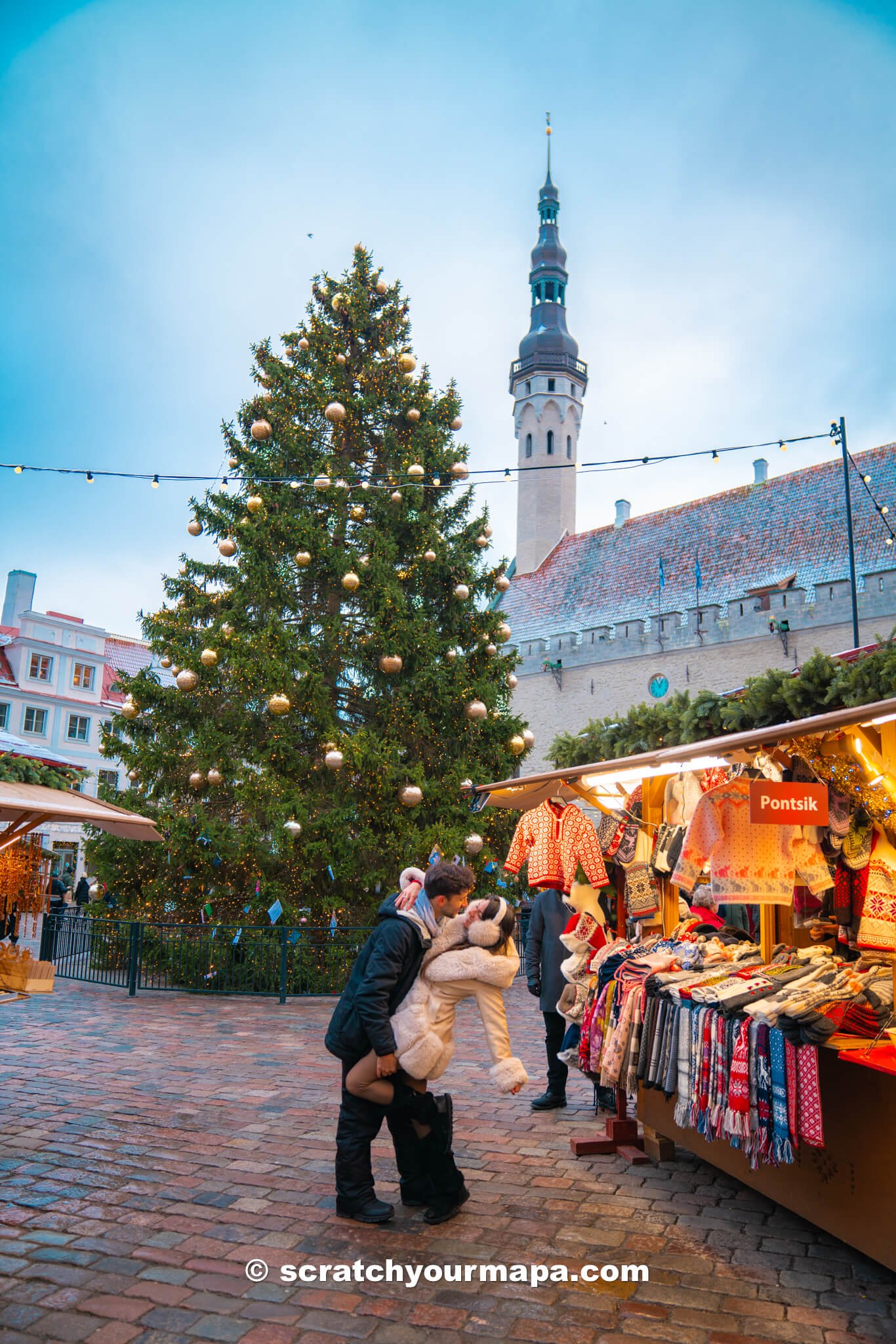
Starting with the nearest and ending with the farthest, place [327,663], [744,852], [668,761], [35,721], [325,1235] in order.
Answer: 1. [325,1235]
2. [668,761]
3. [744,852]
4. [327,663]
5. [35,721]

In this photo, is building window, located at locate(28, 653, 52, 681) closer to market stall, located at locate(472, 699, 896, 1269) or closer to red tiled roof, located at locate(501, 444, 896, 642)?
red tiled roof, located at locate(501, 444, 896, 642)

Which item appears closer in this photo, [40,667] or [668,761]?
[668,761]

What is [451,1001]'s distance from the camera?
15.2ft

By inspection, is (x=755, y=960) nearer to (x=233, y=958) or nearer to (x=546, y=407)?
(x=233, y=958)

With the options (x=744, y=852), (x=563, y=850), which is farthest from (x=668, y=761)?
(x=563, y=850)

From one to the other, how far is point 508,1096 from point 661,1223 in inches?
115

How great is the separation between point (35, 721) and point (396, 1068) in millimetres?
36230

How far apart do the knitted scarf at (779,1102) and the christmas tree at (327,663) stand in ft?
29.0

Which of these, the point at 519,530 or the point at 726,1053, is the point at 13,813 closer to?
the point at 726,1053

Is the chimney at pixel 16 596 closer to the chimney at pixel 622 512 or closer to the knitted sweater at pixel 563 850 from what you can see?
the chimney at pixel 622 512

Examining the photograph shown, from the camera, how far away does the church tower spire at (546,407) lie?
138ft

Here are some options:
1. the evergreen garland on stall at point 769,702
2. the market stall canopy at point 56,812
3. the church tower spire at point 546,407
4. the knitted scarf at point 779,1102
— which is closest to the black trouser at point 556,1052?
the evergreen garland on stall at point 769,702

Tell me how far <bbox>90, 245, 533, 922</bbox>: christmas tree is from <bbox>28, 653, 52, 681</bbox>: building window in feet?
80.0

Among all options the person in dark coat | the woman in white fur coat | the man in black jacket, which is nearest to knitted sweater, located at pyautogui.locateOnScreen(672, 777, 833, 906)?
the woman in white fur coat
